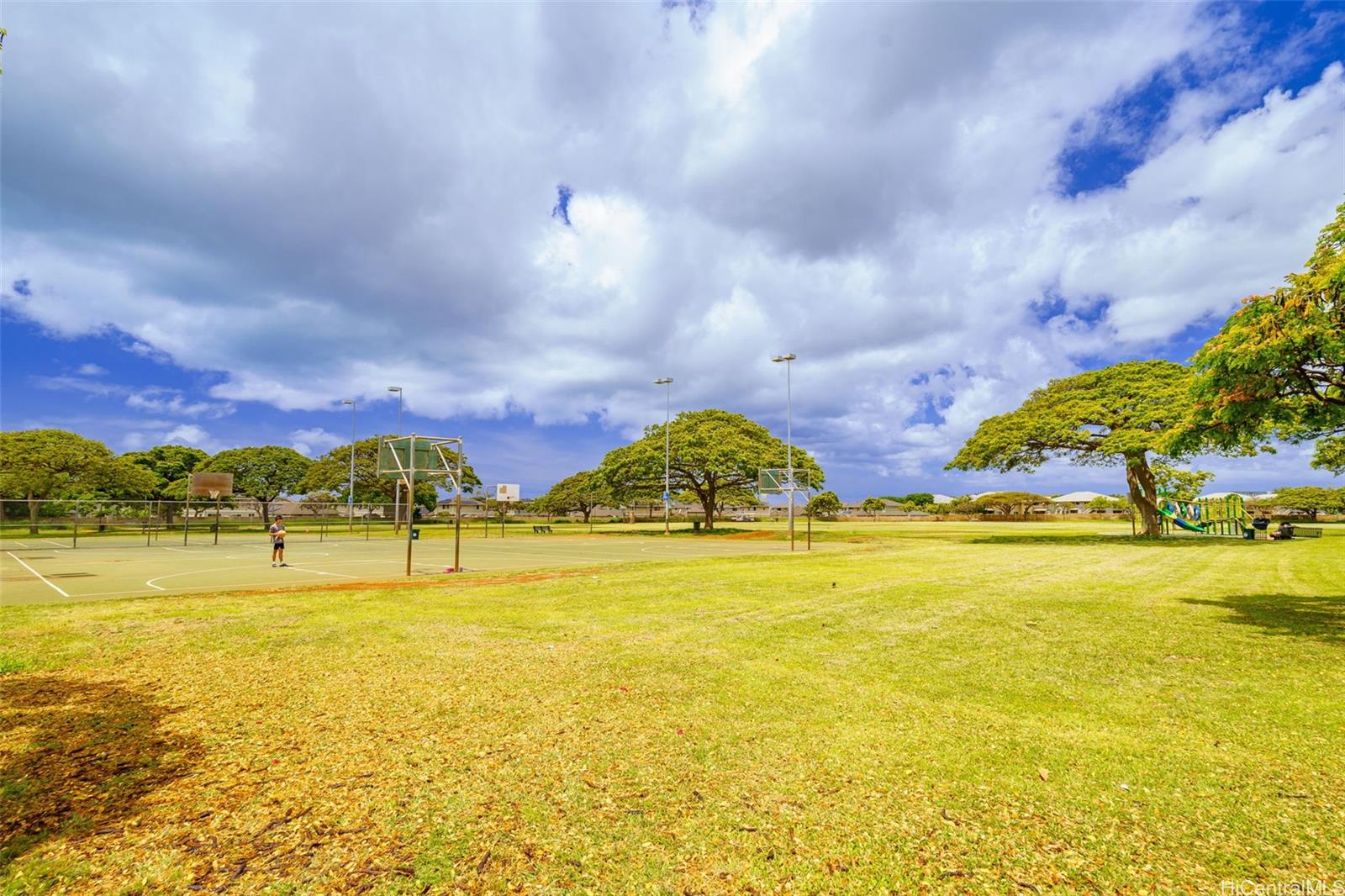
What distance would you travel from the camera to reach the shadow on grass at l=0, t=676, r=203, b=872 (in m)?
3.59

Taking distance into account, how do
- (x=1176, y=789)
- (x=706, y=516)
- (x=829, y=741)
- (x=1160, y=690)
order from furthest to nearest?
(x=706, y=516) < (x=1160, y=690) < (x=829, y=741) < (x=1176, y=789)

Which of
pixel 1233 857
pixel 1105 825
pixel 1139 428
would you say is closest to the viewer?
pixel 1233 857

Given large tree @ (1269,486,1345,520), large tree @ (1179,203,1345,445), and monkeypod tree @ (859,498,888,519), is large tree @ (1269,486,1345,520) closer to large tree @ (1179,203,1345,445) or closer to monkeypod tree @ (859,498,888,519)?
monkeypod tree @ (859,498,888,519)

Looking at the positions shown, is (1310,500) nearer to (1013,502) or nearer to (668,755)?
(1013,502)

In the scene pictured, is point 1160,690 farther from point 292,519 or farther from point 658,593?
point 292,519

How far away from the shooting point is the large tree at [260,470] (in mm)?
61688

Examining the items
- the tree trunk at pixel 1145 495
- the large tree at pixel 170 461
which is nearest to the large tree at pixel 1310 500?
the tree trunk at pixel 1145 495

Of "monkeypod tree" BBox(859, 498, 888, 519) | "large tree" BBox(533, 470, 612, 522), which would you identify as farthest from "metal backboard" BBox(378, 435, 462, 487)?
"monkeypod tree" BBox(859, 498, 888, 519)

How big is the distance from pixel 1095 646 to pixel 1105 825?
534cm

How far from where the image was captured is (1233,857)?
10.5 feet

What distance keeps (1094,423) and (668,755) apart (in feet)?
122

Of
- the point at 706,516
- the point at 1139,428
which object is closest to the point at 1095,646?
the point at 1139,428

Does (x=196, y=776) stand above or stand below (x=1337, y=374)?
below

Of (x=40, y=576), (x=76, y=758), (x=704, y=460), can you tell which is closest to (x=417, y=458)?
(x=40, y=576)
